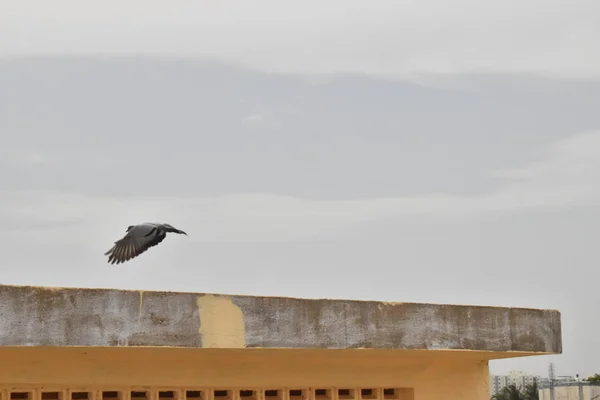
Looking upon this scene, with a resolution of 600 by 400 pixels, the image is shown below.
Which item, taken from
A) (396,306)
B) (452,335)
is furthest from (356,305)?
(452,335)

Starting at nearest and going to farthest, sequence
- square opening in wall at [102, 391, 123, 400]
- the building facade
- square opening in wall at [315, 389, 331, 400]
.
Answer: the building facade, square opening in wall at [102, 391, 123, 400], square opening in wall at [315, 389, 331, 400]

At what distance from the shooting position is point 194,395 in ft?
18.5

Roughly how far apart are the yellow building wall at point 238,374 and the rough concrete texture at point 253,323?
5.9 inches

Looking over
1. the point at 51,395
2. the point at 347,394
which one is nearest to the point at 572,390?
the point at 347,394

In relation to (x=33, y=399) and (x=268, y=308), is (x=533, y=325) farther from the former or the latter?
(x=33, y=399)

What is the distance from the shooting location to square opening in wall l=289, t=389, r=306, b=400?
5.89 metres

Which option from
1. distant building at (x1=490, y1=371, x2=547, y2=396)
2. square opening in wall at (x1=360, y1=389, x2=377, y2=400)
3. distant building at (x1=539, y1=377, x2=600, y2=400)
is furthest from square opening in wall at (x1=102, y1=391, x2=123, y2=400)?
distant building at (x1=490, y1=371, x2=547, y2=396)

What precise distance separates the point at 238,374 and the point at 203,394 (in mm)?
203

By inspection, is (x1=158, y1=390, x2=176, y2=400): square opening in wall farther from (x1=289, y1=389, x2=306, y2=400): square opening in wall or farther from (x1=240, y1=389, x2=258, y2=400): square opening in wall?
(x1=289, y1=389, x2=306, y2=400): square opening in wall

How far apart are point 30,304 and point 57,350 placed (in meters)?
0.42

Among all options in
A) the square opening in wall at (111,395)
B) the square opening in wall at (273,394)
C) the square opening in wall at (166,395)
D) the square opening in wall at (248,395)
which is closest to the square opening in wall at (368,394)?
the square opening in wall at (273,394)

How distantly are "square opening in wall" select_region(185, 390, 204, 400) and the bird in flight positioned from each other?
1067mm

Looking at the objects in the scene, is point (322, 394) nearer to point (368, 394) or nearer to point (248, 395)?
point (368, 394)

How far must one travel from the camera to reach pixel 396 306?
563 centimetres
